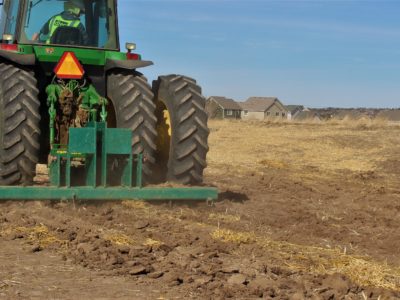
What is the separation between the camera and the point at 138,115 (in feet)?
27.2

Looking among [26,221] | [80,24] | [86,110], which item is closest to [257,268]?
[26,221]

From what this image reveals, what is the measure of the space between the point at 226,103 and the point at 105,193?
294 feet

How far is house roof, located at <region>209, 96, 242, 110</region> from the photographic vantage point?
95.2m

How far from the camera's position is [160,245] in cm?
577

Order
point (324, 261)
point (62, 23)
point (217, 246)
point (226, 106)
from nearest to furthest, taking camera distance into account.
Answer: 1. point (324, 261)
2. point (217, 246)
3. point (62, 23)
4. point (226, 106)

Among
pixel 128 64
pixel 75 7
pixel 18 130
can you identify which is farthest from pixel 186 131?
pixel 75 7

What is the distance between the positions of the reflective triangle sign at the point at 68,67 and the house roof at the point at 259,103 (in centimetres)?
9563

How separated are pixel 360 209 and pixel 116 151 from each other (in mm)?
3680

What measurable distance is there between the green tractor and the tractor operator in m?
0.01

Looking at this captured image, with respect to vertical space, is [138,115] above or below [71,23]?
below

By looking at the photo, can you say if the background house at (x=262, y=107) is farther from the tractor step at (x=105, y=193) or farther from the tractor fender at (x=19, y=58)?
the tractor step at (x=105, y=193)

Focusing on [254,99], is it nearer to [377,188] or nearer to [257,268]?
[377,188]

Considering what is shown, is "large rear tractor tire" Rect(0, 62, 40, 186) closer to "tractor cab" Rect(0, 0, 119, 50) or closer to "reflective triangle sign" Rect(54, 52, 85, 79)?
"reflective triangle sign" Rect(54, 52, 85, 79)

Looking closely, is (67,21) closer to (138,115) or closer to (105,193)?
(138,115)
